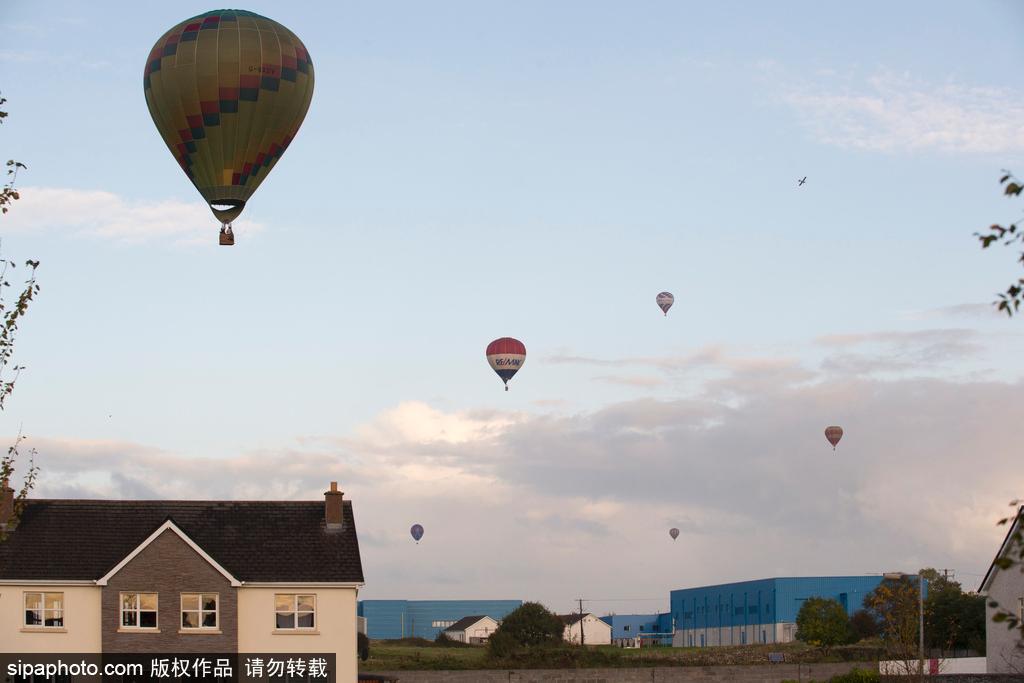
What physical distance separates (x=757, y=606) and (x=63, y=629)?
9089cm

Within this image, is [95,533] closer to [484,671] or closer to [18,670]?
[18,670]

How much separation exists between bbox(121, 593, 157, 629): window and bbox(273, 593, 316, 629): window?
4.40 meters

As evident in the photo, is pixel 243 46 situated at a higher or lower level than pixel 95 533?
higher

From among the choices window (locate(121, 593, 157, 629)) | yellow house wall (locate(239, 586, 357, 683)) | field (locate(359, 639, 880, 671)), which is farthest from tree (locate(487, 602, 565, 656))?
window (locate(121, 593, 157, 629))

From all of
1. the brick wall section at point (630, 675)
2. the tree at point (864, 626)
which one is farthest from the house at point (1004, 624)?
the tree at point (864, 626)

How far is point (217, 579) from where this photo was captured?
49500mm

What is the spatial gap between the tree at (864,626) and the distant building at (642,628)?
141ft

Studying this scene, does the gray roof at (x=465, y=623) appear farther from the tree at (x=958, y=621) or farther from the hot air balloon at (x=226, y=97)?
the hot air balloon at (x=226, y=97)

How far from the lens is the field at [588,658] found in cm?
7450

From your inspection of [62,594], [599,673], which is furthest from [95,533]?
[599,673]

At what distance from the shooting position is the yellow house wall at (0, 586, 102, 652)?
4866 centimetres

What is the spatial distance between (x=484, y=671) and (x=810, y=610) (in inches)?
1688

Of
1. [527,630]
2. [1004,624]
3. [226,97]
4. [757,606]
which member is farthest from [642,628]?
[226,97]

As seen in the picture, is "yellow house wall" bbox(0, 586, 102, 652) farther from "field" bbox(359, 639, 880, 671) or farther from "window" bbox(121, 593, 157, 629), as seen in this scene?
"field" bbox(359, 639, 880, 671)
